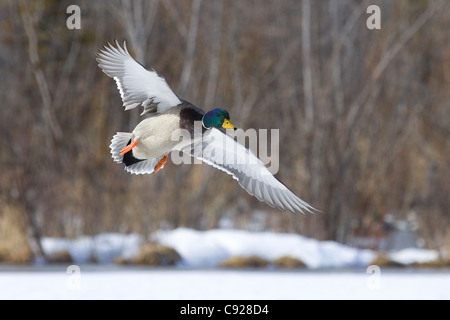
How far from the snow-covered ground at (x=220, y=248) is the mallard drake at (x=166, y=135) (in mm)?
3148

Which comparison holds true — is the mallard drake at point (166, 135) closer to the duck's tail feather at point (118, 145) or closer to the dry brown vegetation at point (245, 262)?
the duck's tail feather at point (118, 145)

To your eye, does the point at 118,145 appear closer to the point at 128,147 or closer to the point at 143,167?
the point at 143,167

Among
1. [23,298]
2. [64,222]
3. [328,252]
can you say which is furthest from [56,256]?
[328,252]

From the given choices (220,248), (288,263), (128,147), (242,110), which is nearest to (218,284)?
(288,263)

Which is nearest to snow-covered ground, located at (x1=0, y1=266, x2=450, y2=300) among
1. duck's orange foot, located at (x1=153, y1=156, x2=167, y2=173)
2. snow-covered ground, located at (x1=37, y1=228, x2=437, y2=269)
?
snow-covered ground, located at (x1=37, y1=228, x2=437, y2=269)

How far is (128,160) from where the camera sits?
5.83 metres

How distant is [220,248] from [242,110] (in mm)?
2307

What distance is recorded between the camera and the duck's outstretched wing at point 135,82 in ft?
18.2

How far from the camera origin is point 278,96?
11.4 metres

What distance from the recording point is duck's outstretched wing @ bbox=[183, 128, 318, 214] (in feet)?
18.6

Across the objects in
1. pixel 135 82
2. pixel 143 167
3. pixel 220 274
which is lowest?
pixel 220 274

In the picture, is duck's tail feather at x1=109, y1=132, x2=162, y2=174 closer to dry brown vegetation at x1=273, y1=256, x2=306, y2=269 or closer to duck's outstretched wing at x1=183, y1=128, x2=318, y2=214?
duck's outstretched wing at x1=183, y1=128, x2=318, y2=214

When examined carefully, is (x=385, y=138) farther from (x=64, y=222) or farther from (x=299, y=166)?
(x=64, y=222)

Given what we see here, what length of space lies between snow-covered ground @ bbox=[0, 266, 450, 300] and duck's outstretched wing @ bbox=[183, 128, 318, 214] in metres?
1.32
